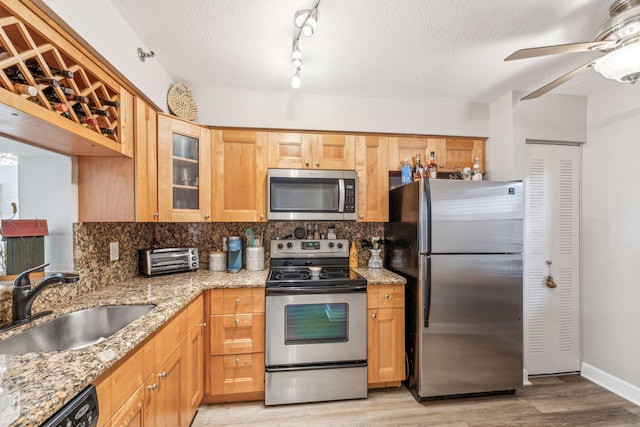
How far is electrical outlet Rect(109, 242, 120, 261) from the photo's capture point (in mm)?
1963

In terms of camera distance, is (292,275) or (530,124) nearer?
(292,275)

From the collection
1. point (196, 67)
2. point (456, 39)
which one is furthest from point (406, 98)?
point (196, 67)

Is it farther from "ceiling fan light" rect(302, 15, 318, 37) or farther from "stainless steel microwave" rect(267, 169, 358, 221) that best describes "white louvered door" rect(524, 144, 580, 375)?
"ceiling fan light" rect(302, 15, 318, 37)

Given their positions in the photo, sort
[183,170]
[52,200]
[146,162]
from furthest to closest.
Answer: [183,170]
[146,162]
[52,200]

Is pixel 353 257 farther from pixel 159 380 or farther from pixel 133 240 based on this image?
pixel 133 240

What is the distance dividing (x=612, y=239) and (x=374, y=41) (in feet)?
8.01

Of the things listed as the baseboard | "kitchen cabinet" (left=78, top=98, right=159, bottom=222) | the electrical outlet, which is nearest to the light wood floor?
the baseboard

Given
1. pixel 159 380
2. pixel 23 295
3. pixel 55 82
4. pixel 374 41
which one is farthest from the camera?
pixel 374 41

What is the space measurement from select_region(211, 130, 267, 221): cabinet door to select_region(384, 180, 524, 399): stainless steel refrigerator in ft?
4.09

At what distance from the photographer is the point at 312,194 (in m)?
2.34

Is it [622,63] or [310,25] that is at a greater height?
[310,25]

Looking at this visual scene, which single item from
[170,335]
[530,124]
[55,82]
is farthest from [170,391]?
[530,124]

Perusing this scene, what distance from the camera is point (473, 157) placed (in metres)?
2.65

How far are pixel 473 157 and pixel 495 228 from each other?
34.2 inches
